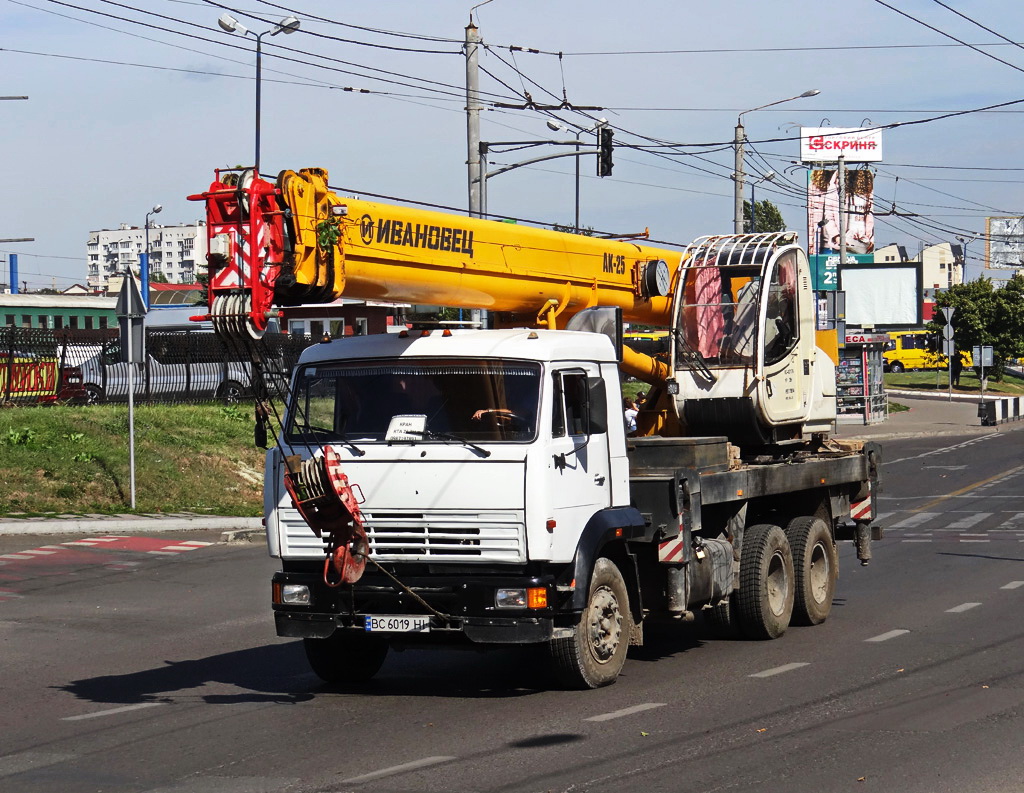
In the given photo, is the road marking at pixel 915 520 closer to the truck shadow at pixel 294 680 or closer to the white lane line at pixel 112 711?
the truck shadow at pixel 294 680

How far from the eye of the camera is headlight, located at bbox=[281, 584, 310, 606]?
9375 mm

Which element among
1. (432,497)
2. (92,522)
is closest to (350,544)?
(432,497)

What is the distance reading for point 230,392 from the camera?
32.4 meters

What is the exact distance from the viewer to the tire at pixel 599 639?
30.6 ft

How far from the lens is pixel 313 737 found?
830 cm

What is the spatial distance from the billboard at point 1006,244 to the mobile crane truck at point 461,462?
451 ft

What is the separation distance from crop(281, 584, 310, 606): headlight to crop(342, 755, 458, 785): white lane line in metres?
2.02

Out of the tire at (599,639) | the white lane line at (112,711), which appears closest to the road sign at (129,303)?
the white lane line at (112,711)

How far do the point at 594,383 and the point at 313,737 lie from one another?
3199 mm

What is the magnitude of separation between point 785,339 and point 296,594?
574cm

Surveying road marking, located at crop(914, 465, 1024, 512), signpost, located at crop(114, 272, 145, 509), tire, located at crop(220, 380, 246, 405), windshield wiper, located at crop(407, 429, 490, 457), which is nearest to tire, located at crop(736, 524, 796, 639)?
windshield wiper, located at crop(407, 429, 490, 457)

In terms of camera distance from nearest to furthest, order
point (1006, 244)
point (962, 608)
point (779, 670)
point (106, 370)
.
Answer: point (779, 670), point (962, 608), point (106, 370), point (1006, 244)

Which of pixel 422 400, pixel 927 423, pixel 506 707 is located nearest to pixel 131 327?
pixel 422 400

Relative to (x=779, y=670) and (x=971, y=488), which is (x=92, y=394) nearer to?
(x=971, y=488)
